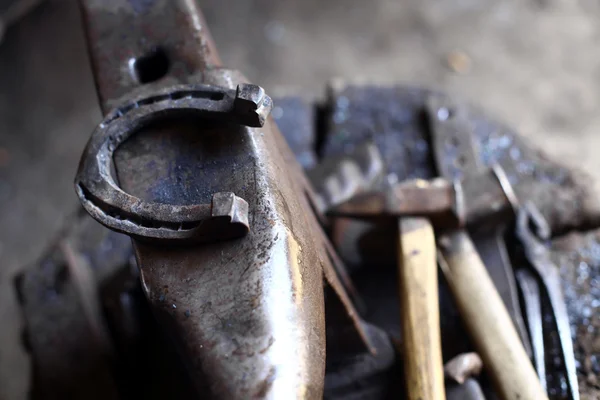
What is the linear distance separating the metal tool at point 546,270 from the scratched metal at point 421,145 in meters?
0.08

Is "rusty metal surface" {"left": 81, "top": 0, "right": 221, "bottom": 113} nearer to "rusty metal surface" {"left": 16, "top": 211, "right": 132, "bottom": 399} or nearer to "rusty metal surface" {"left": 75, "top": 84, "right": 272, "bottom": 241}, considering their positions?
"rusty metal surface" {"left": 75, "top": 84, "right": 272, "bottom": 241}

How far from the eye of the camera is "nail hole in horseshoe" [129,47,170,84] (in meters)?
1.01

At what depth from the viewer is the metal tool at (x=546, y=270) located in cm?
107

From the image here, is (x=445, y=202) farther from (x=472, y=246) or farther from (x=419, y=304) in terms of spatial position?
(x=419, y=304)

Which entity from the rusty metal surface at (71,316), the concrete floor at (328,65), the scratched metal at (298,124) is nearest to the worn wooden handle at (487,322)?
the scratched metal at (298,124)

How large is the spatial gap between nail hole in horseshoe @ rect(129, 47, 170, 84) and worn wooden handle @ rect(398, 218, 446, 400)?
520 millimetres

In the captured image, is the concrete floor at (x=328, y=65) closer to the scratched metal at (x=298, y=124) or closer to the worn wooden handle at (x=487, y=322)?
the scratched metal at (x=298, y=124)

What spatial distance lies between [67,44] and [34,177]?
74cm

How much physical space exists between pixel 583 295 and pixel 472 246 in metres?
0.26

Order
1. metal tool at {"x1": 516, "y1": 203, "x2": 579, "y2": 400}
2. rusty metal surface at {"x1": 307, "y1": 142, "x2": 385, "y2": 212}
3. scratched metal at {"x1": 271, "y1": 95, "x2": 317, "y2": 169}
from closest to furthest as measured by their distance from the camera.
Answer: metal tool at {"x1": 516, "y1": 203, "x2": 579, "y2": 400}, rusty metal surface at {"x1": 307, "y1": 142, "x2": 385, "y2": 212}, scratched metal at {"x1": 271, "y1": 95, "x2": 317, "y2": 169}

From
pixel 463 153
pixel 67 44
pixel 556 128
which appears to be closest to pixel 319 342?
pixel 463 153

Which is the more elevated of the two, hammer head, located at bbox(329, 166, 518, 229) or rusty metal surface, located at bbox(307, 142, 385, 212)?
rusty metal surface, located at bbox(307, 142, 385, 212)

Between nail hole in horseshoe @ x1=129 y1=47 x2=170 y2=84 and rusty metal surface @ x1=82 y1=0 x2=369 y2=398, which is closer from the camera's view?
rusty metal surface @ x1=82 y1=0 x2=369 y2=398

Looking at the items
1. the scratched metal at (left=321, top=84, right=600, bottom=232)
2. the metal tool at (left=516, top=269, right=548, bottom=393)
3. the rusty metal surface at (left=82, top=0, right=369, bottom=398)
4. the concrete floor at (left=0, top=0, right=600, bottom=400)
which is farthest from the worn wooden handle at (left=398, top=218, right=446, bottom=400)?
the concrete floor at (left=0, top=0, right=600, bottom=400)
